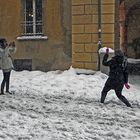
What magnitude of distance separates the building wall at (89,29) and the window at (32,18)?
1577 mm

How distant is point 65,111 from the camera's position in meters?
10.9

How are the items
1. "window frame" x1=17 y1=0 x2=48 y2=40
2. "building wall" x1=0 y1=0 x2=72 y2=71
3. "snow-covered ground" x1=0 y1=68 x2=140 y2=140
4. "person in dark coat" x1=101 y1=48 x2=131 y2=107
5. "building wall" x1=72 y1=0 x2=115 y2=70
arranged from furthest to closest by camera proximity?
"window frame" x1=17 y1=0 x2=48 y2=40
"building wall" x1=0 y1=0 x2=72 y2=71
"building wall" x1=72 y1=0 x2=115 y2=70
"person in dark coat" x1=101 y1=48 x2=131 y2=107
"snow-covered ground" x1=0 y1=68 x2=140 y2=140

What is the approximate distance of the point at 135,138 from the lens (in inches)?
344

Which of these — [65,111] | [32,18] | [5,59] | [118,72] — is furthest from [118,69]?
[32,18]

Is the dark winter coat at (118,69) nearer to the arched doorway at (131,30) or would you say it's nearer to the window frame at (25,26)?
the window frame at (25,26)

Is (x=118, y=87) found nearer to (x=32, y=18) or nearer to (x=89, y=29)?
(x=89, y=29)

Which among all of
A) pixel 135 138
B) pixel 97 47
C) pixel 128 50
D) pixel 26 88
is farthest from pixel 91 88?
pixel 128 50

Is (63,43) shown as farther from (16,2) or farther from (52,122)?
(52,122)

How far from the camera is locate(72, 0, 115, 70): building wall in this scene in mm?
16328

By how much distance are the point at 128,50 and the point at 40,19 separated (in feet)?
46.5

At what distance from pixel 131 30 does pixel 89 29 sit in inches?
569

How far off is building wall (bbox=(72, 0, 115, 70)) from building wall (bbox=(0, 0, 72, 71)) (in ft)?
1.36

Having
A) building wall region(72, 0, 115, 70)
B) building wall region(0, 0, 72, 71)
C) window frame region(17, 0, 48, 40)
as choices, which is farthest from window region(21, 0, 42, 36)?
building wall region(72, 0, 115, 70)

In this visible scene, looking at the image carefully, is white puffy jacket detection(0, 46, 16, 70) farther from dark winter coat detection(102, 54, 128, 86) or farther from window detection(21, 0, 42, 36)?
window detection(21, 0, 42, 36)
